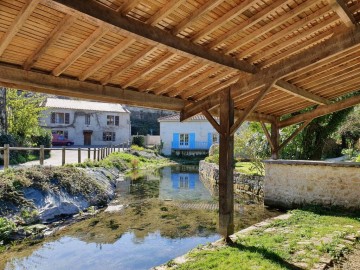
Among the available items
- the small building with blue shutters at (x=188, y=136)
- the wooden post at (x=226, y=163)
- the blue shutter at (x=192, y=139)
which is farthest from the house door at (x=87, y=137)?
the wooden post at (x=226, y=163)

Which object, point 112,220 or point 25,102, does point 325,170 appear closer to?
point 112,220

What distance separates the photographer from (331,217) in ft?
21.9

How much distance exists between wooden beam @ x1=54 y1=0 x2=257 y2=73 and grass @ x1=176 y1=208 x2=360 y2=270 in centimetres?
273

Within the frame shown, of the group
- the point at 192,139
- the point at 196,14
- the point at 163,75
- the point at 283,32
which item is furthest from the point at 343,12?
the point at 192,139

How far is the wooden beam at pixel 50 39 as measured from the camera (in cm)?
309

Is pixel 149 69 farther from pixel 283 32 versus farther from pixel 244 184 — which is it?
pixel 244 184

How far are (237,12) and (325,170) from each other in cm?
601

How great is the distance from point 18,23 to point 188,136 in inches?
1048

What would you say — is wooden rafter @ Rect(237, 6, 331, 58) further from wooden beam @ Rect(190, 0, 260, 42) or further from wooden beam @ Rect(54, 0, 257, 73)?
wooden beam @ Rect(190, 0, 260, 42)

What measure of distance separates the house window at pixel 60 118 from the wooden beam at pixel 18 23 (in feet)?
98.0

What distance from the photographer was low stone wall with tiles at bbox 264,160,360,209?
752 cm

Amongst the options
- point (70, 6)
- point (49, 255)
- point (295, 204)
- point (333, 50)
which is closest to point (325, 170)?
point (295, 204)

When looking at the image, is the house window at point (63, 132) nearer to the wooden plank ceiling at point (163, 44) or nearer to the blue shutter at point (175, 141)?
the blue shutter at point (175, 141)

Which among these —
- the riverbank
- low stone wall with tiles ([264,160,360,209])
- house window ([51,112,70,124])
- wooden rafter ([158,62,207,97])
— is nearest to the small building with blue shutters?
house window ([51,112,70,124])
